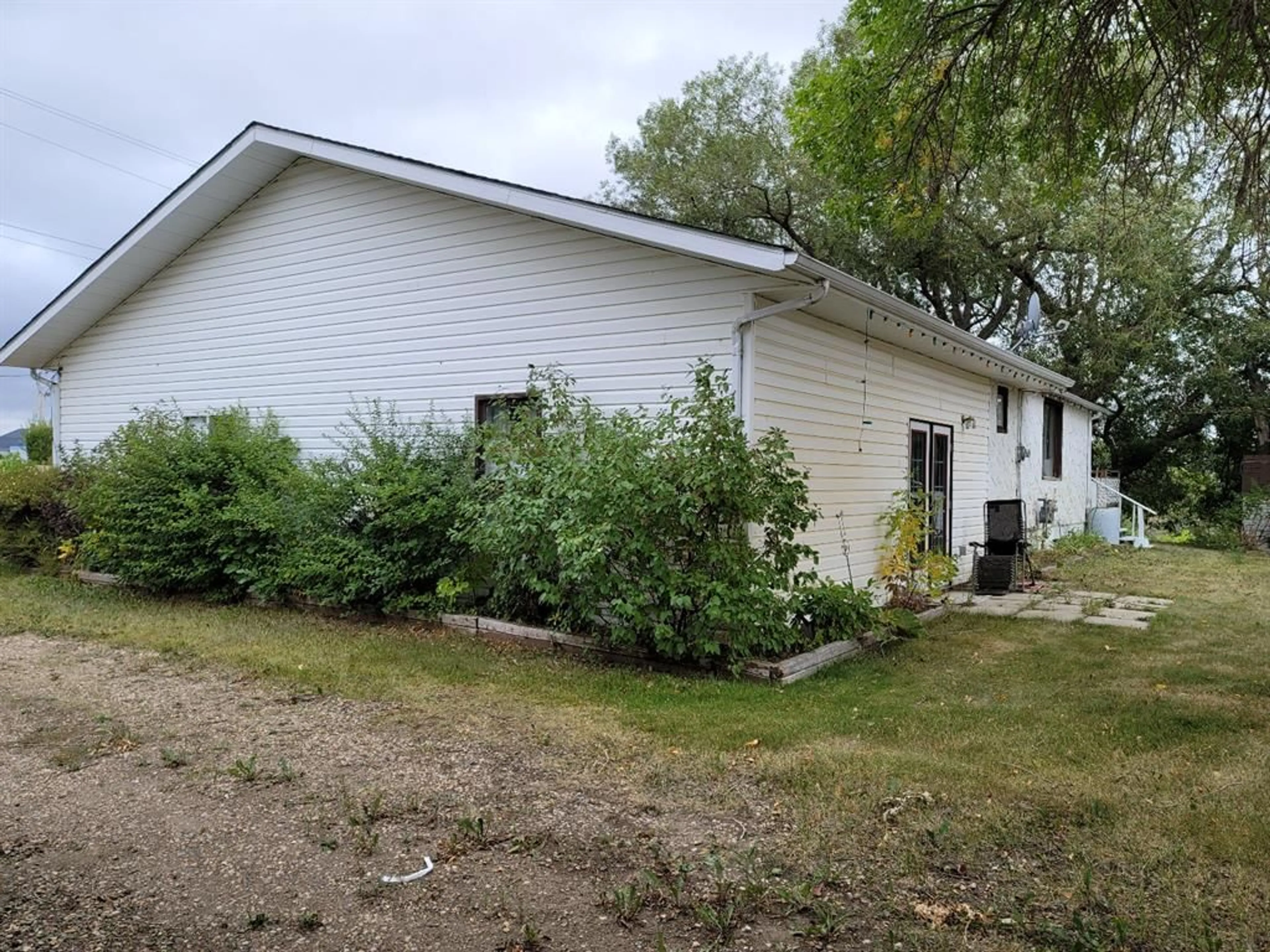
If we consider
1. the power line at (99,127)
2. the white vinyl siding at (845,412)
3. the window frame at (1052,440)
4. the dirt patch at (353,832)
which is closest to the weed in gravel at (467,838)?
the dirt patch at (353,832)

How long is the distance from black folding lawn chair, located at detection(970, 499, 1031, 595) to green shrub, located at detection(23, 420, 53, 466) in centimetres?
1738

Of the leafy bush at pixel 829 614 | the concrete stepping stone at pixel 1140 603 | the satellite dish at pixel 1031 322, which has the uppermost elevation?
the satellite dish at pixel 1031 322

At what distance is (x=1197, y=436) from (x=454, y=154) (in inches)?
946

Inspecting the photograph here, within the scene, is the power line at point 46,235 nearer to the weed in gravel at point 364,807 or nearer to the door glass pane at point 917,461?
the door glass pane at point 917,461

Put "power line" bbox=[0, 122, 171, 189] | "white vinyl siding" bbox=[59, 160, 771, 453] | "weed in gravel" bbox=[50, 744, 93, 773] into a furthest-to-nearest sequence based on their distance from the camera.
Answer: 1. "power line" bbox=[0, 122, 171, 189]
2. "white vinyl siding" bbox=[59, 160, 771, 453]
3. "weed in gravel" bbox=[50, 744, 93, 773]

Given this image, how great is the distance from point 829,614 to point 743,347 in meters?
2.16

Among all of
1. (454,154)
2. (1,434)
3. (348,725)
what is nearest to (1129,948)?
(348,725)

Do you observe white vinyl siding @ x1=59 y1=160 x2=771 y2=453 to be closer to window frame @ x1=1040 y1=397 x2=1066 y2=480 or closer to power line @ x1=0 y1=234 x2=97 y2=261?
window frame @ x1=1040 y1=397 x2=1066 y2=480

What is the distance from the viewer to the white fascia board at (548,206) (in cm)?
593

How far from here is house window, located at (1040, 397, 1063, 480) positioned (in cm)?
1435

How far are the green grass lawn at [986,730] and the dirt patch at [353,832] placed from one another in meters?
0.42

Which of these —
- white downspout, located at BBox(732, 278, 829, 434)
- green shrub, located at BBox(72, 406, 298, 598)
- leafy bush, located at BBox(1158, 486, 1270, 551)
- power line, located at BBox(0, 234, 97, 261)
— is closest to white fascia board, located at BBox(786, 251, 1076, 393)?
white downspout, located at BBox(732, 278, 829, 434)

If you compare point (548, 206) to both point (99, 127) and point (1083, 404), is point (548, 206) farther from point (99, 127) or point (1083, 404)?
point (99, 127)

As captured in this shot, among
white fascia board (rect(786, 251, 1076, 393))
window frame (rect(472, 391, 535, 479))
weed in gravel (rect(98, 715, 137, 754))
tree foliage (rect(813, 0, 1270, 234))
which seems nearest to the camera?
weed in gravel (rect(98, 715, 137, 754))
